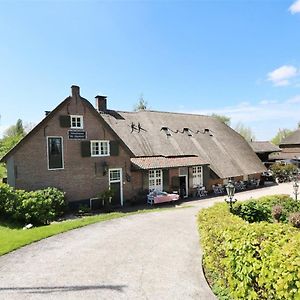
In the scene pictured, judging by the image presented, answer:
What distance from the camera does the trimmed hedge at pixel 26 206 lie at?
647 inches

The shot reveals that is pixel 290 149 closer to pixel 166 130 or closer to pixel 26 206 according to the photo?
pixel 166 130

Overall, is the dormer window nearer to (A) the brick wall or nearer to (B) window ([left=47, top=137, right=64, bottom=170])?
(A) the brick wall

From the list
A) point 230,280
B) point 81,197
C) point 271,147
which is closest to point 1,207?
point 81,197

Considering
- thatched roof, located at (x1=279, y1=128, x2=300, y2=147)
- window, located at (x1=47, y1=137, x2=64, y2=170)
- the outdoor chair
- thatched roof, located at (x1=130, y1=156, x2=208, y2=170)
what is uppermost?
thatched roof, located at (x1=279, y1=128, x2=300, y2=147)

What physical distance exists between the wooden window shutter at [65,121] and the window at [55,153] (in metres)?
1.00

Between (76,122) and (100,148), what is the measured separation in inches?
105

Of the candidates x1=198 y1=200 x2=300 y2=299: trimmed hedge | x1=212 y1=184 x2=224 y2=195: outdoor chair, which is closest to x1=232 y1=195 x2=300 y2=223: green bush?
x1=198 y1=200 x2=300 y2=299: trimmed hedge

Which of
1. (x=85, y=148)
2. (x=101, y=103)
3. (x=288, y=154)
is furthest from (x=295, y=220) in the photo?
(x=288, y=154)

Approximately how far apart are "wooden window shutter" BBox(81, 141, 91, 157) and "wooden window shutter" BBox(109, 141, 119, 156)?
188 centimetres

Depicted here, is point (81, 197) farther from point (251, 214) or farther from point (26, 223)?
point (251, 214)

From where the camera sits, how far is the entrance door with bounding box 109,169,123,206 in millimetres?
23203

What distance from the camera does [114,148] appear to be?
23359 millimetres

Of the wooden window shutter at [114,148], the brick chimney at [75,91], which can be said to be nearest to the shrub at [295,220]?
the wooden window shutter at [114,148]

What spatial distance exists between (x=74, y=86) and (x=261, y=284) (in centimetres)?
1904
